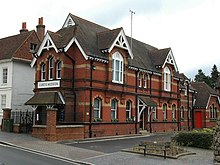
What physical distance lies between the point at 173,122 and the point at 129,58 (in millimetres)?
11479

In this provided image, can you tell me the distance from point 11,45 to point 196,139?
77.0 feet

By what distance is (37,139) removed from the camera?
74.5 feet

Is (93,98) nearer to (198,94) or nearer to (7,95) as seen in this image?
(7,95)

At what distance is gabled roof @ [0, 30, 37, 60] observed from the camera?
3334 cm

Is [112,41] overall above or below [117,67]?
above

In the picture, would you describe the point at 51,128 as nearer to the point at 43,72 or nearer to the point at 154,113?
the point at 43,72

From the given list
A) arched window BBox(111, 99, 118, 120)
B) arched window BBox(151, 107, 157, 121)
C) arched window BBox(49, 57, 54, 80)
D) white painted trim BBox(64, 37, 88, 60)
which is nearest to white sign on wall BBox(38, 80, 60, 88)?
arched window BBox(49, 57, 54, 80)

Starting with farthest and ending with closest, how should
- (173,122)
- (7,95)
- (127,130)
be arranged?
(173,122), (7,95), (127,130)

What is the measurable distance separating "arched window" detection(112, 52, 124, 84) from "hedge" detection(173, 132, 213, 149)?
339 inches

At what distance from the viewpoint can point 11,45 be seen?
1394 inches

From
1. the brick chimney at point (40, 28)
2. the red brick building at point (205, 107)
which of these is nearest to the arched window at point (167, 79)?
the red brick building at point (205, 107)

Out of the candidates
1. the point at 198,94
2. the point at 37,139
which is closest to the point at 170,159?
the point at 37,139

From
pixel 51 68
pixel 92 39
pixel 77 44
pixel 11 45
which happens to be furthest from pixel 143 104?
pixel 11 45

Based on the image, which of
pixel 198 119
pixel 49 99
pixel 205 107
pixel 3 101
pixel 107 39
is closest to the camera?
pixel 49 99
